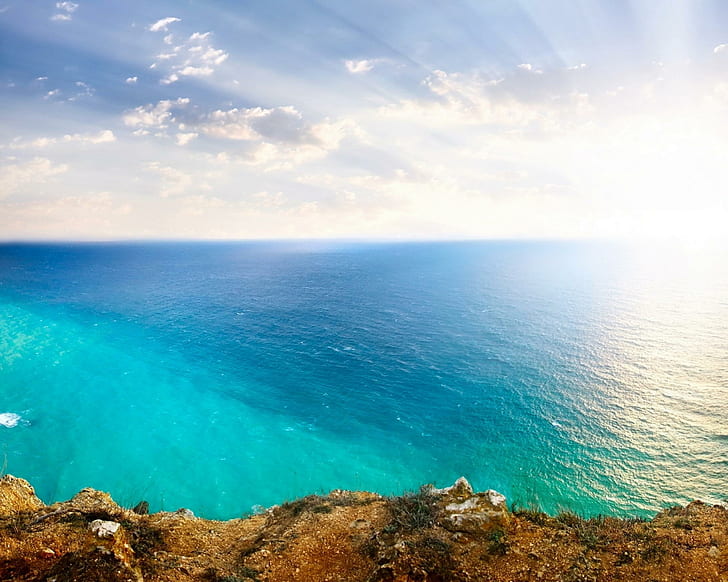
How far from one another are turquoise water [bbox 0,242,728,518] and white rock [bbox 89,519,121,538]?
28.3m

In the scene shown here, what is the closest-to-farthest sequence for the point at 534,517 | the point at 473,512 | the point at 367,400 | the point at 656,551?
1. the point at 656,551
2. the point at 473,512
3. the point at 534,517
4. the point at 367,400

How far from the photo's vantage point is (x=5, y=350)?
77.1 metres

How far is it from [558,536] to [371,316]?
88336 millimetres

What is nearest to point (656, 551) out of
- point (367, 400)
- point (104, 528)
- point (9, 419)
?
point (104, 528)

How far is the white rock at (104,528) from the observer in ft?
47.0

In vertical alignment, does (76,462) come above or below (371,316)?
below

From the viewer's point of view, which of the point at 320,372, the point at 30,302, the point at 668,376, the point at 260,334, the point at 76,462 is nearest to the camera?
the point at 76,462

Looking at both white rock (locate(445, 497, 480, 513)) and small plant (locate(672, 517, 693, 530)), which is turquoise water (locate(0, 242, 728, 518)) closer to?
small plant (locate(672, 517, 693, 530))

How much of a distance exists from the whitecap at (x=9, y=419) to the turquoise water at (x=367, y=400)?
0.26 meters

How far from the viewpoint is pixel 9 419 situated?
52812 millimetres

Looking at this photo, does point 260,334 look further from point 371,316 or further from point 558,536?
point 558,536

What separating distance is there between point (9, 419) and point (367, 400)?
5391 centimetres

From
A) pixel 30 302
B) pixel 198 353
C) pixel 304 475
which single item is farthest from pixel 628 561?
pixel 30 302

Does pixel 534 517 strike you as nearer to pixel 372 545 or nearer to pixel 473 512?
pixel 473 512
